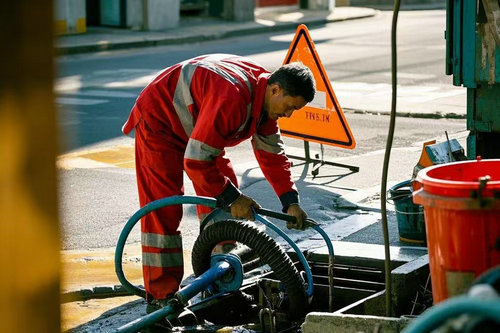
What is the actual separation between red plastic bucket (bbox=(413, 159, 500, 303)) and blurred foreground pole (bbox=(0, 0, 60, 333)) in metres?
2.17

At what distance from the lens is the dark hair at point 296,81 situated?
5.04m

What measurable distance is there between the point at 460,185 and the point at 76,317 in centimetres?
263

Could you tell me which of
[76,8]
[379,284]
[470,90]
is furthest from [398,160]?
[76,8]

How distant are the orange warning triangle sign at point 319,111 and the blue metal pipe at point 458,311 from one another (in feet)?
20.5

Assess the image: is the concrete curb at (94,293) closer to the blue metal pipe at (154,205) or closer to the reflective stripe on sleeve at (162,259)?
the reflective stripe on sleeve at (162,259)

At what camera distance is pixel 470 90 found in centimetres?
709

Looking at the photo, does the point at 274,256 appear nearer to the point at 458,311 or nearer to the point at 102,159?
the point at 458,311

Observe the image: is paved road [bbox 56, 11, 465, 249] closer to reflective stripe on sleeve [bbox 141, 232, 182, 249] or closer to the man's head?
reflective stripe on sleeve [bbox 141, 232, 182, 249]

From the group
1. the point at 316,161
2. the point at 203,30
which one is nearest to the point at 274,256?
the point at 316,161

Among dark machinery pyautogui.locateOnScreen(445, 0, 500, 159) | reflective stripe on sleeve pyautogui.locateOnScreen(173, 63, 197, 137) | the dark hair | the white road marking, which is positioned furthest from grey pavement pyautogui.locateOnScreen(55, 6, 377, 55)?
the dark hair

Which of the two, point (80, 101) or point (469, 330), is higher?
point (469, 330)

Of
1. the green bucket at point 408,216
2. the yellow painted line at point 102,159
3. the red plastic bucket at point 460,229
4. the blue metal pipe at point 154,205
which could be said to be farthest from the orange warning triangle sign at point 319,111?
the red plastic bucket at point 460,229

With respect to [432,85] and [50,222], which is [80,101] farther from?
[50,222]

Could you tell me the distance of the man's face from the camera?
5.10 meters
